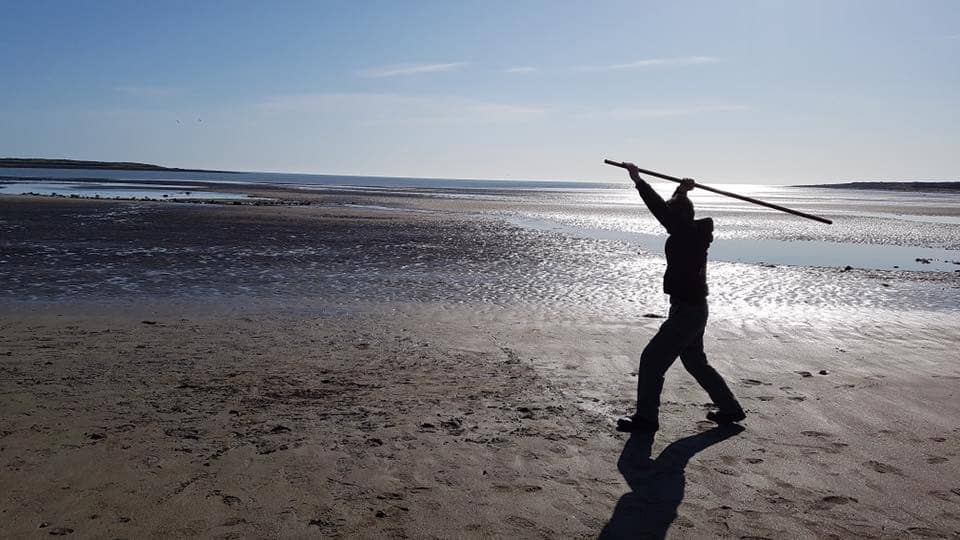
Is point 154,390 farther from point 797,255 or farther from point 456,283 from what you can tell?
point 797,255

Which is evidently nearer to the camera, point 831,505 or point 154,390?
point 831,505

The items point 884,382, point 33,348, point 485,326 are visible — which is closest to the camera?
point 884,382

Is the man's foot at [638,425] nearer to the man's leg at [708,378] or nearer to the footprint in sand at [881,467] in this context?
the man's leg at [708,378]

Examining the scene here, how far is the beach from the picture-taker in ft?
15.3

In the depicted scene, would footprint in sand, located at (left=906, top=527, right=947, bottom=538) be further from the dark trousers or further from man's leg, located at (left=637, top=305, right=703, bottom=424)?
man's leg, located at (left=637, top=305, right=703, bottom=424)

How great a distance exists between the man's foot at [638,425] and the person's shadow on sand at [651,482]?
0.06m

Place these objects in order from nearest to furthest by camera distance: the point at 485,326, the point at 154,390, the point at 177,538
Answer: the point at 177,538 → the point at 154,390 → the point at 485,326

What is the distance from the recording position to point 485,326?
36.5 ft

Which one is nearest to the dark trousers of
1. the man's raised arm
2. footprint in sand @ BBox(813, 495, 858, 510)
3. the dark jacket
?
the dark jacket

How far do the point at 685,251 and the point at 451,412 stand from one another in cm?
256

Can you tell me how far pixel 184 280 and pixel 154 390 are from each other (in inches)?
329

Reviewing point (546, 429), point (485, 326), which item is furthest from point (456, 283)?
point (546, 429)

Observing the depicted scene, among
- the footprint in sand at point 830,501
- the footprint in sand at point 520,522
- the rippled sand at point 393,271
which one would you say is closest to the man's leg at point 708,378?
the footprint in sand at point 830,501

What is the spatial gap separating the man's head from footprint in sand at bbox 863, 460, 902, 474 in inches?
93.3
